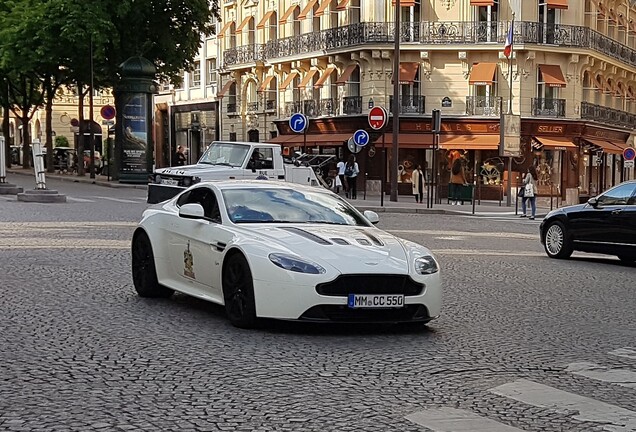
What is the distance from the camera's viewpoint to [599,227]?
56.6 feet

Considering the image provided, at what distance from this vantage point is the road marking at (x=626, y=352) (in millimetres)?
8195

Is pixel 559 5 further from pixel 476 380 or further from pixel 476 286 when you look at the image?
pixel 476 380

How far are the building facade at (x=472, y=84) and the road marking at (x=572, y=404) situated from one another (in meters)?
37.9

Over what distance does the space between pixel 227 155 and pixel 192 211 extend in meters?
16.2

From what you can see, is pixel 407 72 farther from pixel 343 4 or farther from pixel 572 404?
pixel 572 404

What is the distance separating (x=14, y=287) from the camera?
11.4m

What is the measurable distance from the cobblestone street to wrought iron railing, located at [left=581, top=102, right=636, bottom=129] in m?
37.6

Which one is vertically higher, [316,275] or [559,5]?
[559,5]

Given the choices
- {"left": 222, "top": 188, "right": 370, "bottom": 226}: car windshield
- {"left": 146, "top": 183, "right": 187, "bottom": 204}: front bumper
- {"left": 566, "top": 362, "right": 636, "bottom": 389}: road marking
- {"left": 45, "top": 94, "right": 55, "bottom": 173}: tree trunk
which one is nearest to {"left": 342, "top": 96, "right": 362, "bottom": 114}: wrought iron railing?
{"left": 45, "top": 94, "right": 55, "bottom": 173}: tree trunk

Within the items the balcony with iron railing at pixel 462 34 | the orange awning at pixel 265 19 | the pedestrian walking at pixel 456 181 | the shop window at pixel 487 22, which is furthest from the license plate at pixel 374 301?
the orange awning at pixel 265 19

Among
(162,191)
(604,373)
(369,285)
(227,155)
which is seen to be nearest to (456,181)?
(227,155)

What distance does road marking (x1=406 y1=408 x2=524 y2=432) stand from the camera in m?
5.70

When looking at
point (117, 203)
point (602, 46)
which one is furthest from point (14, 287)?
point (602, 46)

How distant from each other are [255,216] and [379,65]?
39297mm
